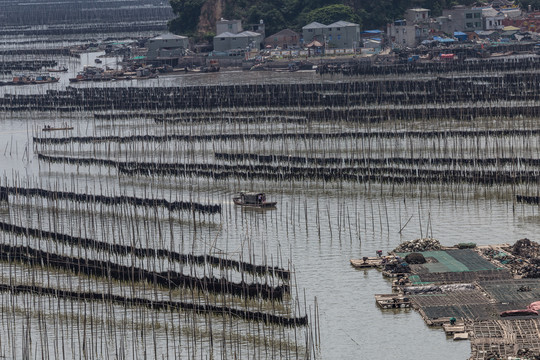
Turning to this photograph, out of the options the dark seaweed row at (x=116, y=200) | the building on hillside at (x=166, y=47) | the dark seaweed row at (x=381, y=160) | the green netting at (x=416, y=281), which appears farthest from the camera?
the building on hillside at (x=166, y=47)

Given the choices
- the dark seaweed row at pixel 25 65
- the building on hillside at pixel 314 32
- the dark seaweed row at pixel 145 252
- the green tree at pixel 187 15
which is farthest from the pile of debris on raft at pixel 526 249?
the dark seaweed row at pixel 25 65

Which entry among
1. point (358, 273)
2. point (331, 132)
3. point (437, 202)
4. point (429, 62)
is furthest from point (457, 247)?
point (429, 62)

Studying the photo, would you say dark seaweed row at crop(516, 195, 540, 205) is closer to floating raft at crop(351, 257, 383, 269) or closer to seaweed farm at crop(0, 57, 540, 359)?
seaweed farm at crop(0, 57, 540, 359)

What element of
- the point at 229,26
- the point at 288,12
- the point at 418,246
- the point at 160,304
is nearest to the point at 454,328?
the point at 418,246

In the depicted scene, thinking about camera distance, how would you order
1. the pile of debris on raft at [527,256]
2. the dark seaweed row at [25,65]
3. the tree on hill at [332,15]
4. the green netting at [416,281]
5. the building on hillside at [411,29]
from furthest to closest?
1. the dark seaweed row at [25,65]
2. the tree on hill at [332,15]
3. the building on hillside at [411,29]
4. the pile of debris on raft at [527,256]
5. the green netting at [416,281]

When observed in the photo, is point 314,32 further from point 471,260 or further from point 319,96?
point 471,260

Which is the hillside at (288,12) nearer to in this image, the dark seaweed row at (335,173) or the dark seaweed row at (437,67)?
the dark seaweed row at (437,67)

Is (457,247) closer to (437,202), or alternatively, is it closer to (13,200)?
(437,202)

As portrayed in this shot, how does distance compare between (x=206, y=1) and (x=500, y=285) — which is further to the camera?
(x=206, y=1)
